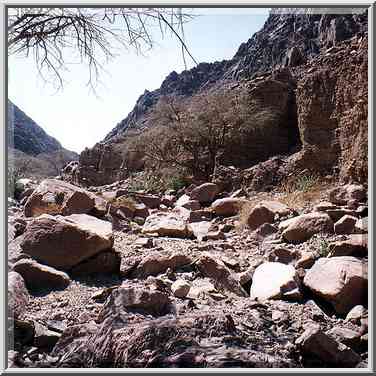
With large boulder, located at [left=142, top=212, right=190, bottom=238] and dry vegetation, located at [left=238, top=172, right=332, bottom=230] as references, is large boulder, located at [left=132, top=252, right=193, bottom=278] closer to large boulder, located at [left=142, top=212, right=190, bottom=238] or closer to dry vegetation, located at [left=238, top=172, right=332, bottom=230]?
large boulder, located at [left=142, top=212, right=190, bottom=238]

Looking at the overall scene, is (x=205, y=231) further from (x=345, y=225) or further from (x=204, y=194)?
(x=204, y=194)

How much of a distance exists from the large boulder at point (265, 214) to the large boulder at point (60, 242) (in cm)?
190

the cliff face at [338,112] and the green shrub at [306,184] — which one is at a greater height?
the cliff face at [338,112]

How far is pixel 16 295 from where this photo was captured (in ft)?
7.88

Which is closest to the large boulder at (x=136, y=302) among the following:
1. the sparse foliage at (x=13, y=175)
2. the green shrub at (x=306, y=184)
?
the sparse foliage at (x=13, y=175)

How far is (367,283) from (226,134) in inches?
340

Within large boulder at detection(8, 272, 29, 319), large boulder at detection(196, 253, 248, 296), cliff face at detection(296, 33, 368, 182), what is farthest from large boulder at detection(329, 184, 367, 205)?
large boulder at detection(8, 272, 29, 319)

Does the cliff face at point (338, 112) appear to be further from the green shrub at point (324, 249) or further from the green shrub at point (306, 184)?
the green shrub at point (324, 249)

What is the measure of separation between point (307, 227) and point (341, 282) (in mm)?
1205

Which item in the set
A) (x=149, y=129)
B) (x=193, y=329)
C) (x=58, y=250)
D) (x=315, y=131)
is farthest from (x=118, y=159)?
(x=193, y=329)

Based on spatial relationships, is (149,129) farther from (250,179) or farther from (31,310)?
(31,310)

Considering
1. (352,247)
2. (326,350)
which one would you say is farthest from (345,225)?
(326,350)

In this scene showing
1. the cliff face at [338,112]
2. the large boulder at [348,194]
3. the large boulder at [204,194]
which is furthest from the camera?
the large boulder at [204,194]

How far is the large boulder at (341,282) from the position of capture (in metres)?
2.58
